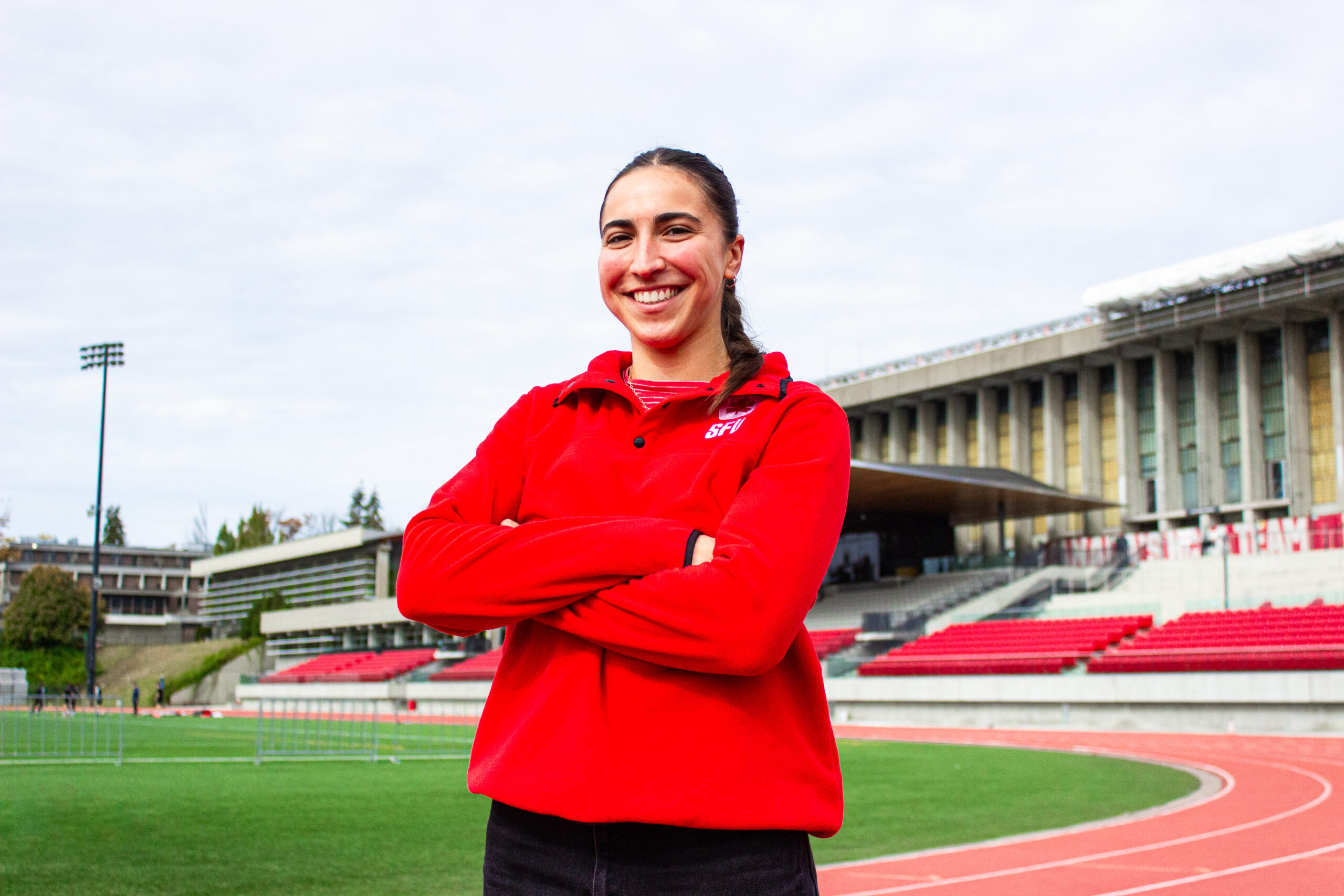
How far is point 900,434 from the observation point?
58031mm

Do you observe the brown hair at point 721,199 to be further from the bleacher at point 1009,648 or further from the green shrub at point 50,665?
the green shrub at point 50,665

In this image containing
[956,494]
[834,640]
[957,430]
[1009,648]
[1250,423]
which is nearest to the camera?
[1009,648]

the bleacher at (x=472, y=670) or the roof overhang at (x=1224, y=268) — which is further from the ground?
the roof overhang at (x=1224, y=268)

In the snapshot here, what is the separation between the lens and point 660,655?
6.18 feet

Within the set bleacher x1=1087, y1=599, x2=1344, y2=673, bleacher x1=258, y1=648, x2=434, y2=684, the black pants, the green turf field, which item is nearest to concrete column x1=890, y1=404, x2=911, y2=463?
bleacher x1=258, y1=648, x2=434, y2=684

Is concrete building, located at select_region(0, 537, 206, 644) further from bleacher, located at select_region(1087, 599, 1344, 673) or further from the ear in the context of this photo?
the ear

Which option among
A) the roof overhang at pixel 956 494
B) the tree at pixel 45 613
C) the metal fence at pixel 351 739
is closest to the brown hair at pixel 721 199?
the metal fence at pixel 351 739

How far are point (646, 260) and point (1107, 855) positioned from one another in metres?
8.05

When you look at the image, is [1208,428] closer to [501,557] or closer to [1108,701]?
[1108,701]

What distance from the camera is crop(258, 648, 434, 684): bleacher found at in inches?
2089

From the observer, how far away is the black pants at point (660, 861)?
186cm

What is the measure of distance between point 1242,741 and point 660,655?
24.3 m

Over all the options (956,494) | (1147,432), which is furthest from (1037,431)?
(956,494)

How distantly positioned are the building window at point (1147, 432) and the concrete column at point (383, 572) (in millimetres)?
38840
